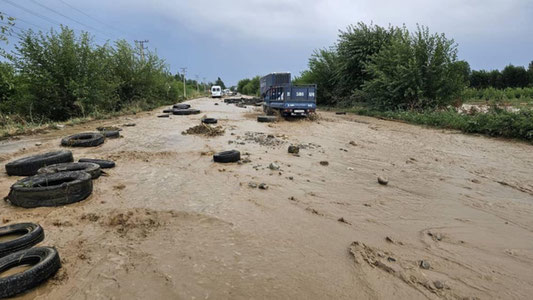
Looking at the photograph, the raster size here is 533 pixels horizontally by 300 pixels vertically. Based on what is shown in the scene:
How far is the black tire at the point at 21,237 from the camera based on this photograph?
2.81 m

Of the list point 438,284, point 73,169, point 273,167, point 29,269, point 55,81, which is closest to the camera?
point 29,269

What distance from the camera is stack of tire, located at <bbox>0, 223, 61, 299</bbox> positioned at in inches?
89.9

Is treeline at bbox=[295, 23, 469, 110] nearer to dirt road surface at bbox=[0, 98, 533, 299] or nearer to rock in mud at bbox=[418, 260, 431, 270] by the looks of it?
dirt road surface at bbox=[0, 98, 533, 299]

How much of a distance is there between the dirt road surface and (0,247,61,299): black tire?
0.08m

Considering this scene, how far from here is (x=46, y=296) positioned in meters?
2.32

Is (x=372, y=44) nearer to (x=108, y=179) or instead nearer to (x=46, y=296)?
(x=108, y=179)

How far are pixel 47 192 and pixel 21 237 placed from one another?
1.18m

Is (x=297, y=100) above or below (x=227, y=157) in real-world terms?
above

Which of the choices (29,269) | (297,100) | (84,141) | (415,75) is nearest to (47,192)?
(29,269)

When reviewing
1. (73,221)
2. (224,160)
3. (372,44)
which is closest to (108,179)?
(73,221)

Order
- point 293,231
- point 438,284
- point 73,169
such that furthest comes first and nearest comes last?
point 73,169
point 293,231
point 438,284

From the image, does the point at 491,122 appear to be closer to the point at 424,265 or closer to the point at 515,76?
the point at 424,265

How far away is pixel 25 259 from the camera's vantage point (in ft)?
8.59

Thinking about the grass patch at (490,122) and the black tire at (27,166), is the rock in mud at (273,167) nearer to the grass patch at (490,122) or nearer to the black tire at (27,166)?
the black tire at (27,166)
